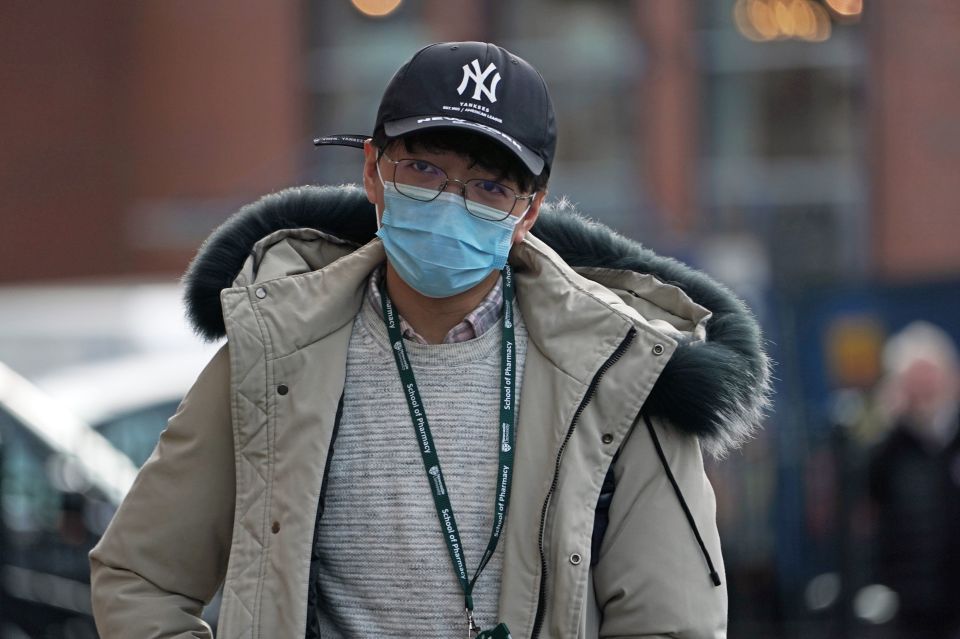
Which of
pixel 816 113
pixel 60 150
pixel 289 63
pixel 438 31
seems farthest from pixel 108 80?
pixel 816 113

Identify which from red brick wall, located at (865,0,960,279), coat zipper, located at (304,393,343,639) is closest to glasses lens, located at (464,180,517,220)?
coat zipper, located at (304,393,343,639)

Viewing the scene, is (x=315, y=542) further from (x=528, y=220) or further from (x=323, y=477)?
(x=528, y=220)

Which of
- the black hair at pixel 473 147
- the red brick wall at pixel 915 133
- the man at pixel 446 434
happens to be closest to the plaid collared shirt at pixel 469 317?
the man at pixel 446 434

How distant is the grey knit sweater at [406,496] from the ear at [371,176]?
0.29m

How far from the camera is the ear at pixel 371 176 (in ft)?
9.00

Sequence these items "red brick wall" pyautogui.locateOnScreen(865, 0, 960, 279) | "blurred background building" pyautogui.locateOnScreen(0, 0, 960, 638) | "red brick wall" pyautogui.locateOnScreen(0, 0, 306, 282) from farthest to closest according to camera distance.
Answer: "red brick wall" pyautogui.locateOnScreen(0, 0, 306, 282)
"blurred background building" pyautogui.locateOnScreen(0, 0, 960, 638)
"red brick wall" pyautogui.locateOnScreen(865, 0, 960, 279)

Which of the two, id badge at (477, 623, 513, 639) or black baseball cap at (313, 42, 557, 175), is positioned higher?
black baseball cap at (313, 42, 557, 175)

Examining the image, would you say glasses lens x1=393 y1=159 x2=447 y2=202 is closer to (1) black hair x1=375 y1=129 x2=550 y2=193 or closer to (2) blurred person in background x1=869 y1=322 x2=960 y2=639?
(1) black hair x1=375 y1=129 x2=550 y2=193

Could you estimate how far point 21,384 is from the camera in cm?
725

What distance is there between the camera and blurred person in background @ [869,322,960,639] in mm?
7637

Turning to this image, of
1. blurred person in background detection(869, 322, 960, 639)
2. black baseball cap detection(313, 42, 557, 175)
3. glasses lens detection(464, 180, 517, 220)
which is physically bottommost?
blurred person in background detection(869, 322, 960, 639)

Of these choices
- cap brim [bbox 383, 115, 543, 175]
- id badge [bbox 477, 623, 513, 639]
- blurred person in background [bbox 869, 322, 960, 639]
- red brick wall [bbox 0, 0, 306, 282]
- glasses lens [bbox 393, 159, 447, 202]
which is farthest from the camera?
red brick wall [bbox 0, 0, 306, 282]

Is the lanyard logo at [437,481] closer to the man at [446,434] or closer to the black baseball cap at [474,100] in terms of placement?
the man at [446,434]

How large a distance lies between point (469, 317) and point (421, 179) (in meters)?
0.26
